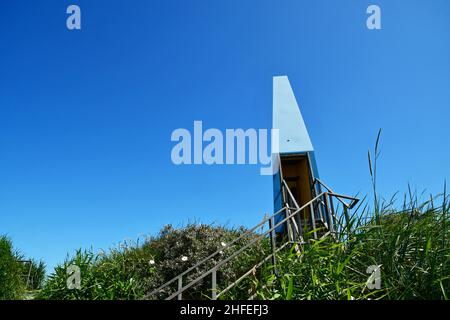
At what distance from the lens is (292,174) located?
369 inches

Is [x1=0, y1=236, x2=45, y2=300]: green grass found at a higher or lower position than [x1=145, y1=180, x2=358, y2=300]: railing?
lower

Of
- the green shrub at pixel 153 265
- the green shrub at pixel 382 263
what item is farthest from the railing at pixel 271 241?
the green shrub at pixel 153 265

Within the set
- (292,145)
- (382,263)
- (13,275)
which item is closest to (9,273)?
(13,275)

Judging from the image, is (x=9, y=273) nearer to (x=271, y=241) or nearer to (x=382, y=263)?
(x=271, y=241)

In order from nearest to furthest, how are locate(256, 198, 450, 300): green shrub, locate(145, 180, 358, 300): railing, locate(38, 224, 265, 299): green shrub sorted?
locate(256, 198, 450, 300): green shrub → locate(145, 180, 358, 300): railing → locate(38, 224, 265, 299): green shrub

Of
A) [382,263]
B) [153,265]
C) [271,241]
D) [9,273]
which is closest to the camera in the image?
[382,263]

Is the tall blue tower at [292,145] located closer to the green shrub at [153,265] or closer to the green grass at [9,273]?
the green shrub at [153,265]

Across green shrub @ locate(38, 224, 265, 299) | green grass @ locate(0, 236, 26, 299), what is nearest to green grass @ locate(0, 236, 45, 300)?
Result: green grass @ locate(0, 236, 26, 299)

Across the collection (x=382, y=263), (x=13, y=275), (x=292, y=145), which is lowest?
(x=13, y=275)

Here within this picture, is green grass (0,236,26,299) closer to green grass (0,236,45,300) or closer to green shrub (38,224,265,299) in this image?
green grass (0,236,45,300)

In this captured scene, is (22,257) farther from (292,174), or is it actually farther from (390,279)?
(390,279)

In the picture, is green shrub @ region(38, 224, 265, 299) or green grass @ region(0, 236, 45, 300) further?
green grass @ region(0, 236, 45, 300)
